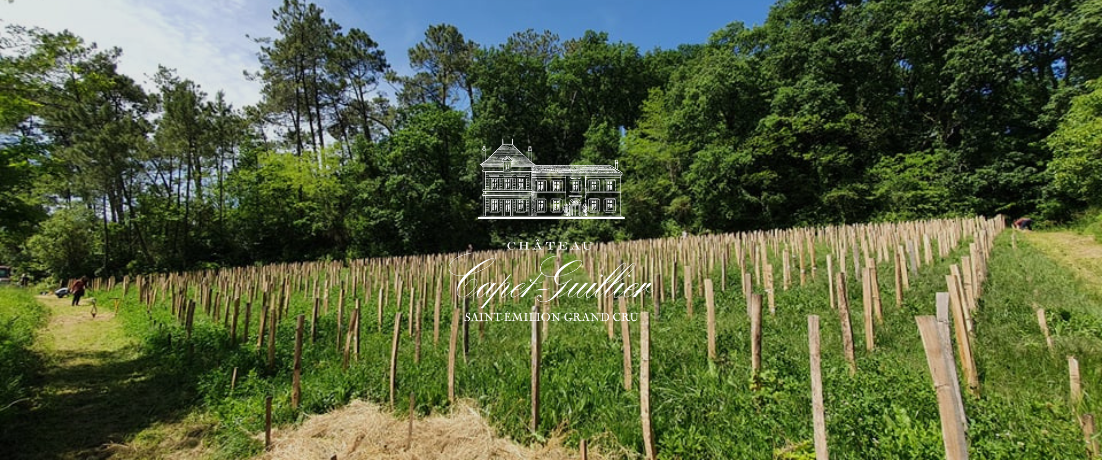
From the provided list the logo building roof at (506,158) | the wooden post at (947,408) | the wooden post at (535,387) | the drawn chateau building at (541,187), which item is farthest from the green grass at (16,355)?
the logo building roof at (506,158)

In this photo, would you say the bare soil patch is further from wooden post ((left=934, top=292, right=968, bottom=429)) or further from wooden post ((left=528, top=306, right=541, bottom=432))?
wooden post ((left=934, top=292, right=968, bottom=429))

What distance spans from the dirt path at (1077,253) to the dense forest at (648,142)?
426 cm

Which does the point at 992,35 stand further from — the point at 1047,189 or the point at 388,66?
the point at 388,66

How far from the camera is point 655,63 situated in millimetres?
36781

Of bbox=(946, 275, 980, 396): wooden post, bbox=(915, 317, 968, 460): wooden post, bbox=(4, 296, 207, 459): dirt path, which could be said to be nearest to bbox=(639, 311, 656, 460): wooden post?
bbox=(915, 317, 968, 460): wooden post

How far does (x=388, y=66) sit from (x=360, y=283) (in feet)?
72.9

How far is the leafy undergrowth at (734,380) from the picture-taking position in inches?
118

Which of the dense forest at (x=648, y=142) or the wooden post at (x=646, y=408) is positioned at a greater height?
the dense forest at (x=648, y=142)

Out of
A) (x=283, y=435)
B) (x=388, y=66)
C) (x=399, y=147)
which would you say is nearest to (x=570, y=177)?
(x=399, y=147)

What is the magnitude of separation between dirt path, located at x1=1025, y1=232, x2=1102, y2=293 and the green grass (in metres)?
15.1

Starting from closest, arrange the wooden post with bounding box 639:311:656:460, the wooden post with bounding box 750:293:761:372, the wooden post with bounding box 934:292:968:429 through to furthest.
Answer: the wooden post with bounding box 934:292:968:429
the wooden post with bounding box 639:311:656:460
the wooden post with bounding box 750:293:761:372

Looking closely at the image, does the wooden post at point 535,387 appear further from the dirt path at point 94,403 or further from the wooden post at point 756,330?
the dirt path at point 94,403

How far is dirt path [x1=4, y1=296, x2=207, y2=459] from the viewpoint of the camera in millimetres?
4672

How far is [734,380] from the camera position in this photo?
13.2ft
